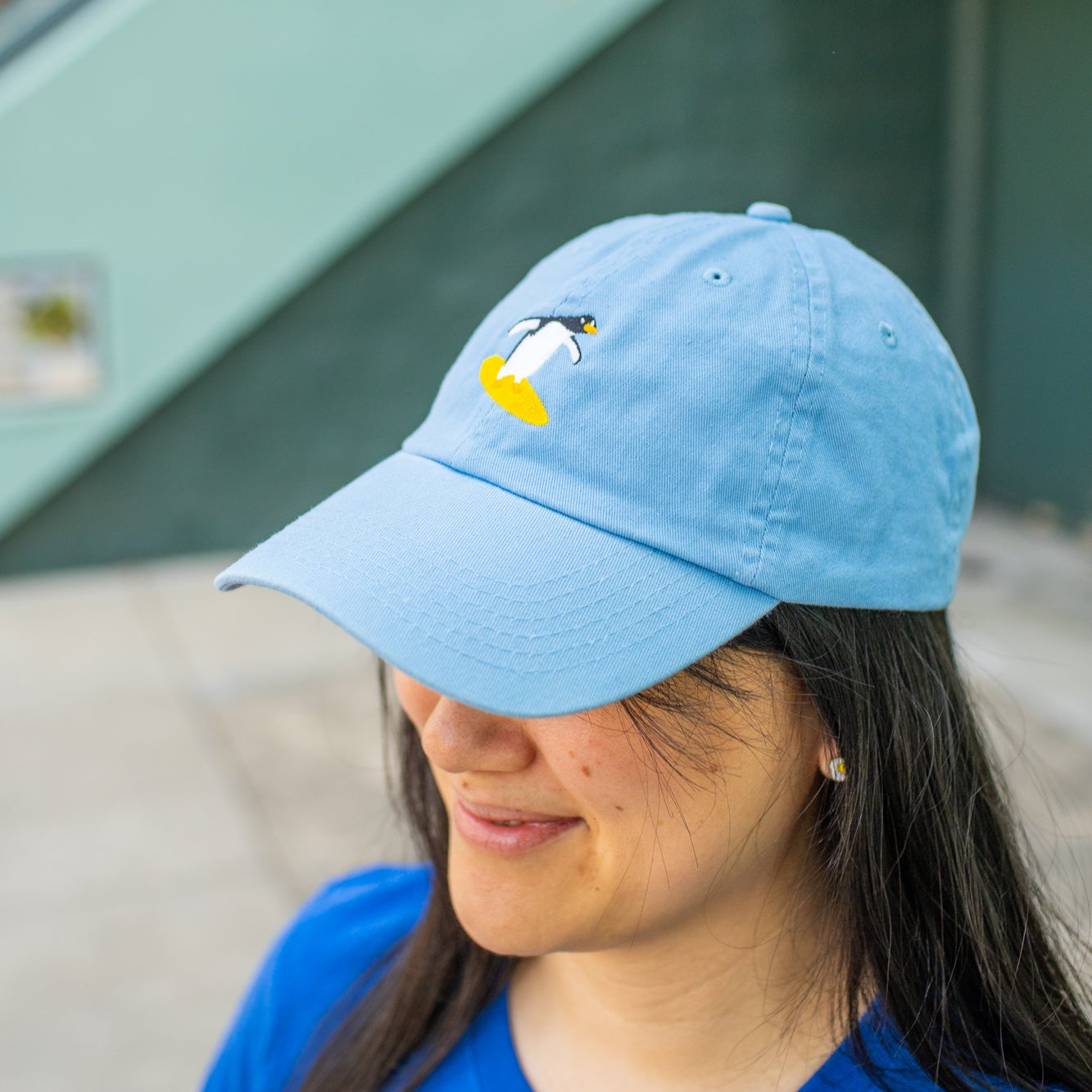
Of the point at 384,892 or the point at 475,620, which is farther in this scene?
the point at 384,892

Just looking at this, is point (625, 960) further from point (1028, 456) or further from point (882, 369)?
point (1028, 456)

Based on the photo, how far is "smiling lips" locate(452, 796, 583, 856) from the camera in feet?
3.46

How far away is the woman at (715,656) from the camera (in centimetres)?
99

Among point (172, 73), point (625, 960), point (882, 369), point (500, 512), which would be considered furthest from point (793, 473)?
point (172, 73)

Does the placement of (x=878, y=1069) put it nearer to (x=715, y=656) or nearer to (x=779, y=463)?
(x=715, y=656)

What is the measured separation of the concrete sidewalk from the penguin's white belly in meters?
1.39

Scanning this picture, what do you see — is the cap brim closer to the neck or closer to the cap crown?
the cap crown

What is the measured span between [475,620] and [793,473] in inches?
10.1

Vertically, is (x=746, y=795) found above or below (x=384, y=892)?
above

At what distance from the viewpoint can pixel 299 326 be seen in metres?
5.69

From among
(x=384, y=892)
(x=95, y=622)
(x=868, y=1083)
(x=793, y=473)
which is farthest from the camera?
(x=95, y=622)

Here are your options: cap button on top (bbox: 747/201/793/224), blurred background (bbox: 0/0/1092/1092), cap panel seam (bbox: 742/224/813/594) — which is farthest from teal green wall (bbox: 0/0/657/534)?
cap panel seam (bbox: 742/224/813/594)

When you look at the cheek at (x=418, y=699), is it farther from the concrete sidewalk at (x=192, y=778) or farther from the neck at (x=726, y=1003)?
the concrete sidewalk at (x=192, y=778)

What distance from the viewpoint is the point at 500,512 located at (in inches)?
41.3
